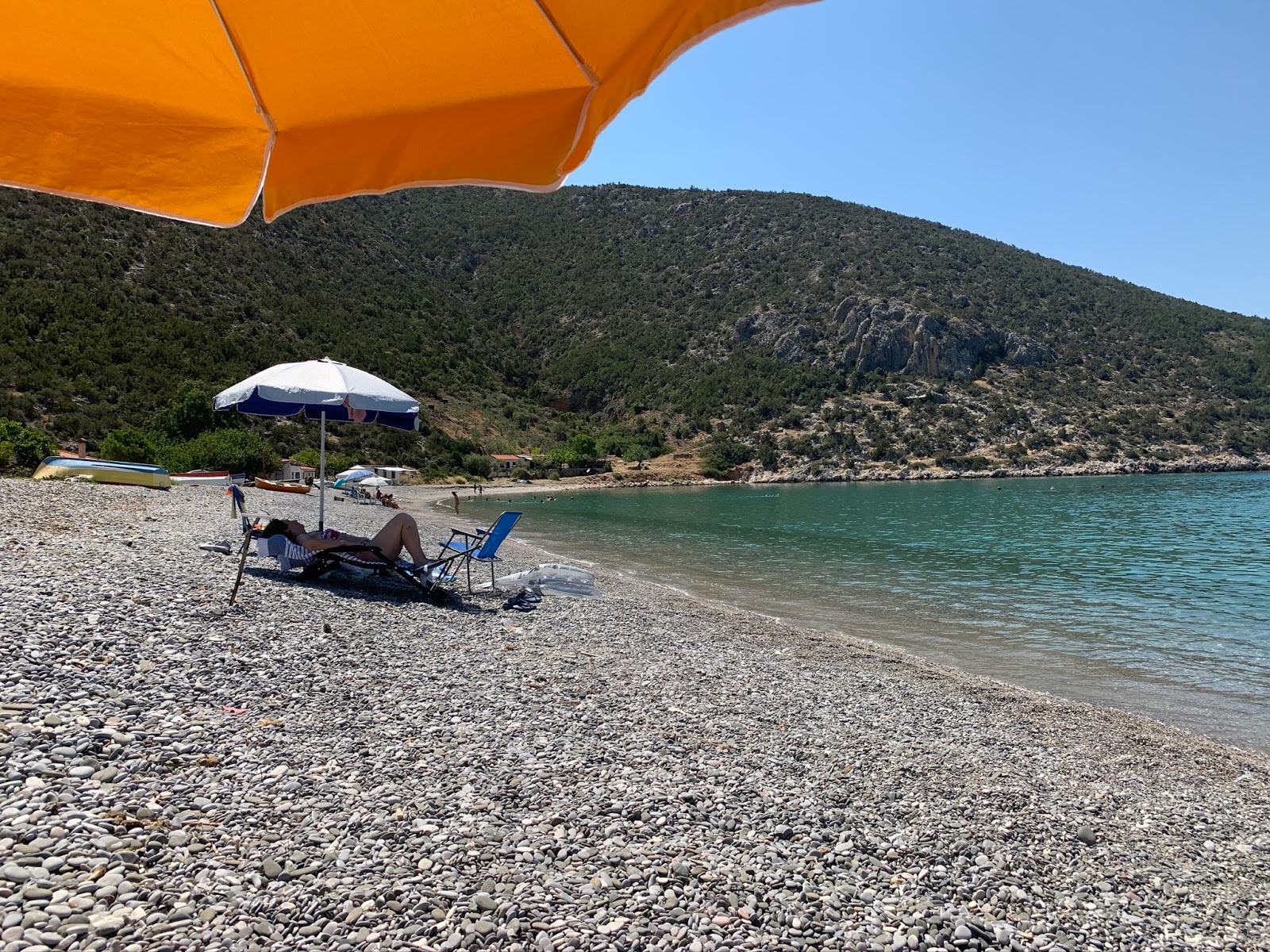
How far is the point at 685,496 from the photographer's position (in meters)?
51.8

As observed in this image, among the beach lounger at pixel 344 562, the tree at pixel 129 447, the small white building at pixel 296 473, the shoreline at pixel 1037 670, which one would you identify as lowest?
the shoreline at pixel 1037 670

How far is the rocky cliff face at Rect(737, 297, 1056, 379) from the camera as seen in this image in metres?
78.6

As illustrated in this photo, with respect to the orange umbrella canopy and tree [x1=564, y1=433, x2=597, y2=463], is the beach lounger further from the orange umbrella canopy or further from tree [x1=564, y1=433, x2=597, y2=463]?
tree [x1=564, y1=433, x2=597, y2=463]

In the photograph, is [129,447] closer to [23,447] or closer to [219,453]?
[219,453]

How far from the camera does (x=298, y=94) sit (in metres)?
2.13

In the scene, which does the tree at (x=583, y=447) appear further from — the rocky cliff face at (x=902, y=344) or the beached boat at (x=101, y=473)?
the beached boat at (x=101, y=473)

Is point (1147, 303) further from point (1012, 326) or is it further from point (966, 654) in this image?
point (966, 654)

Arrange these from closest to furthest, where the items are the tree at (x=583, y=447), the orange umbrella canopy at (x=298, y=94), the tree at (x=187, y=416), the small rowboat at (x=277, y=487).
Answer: the orange umbrella canopy at (x=298, y=94), the small rowboat at (x=277, y=487), the tree at (x=187, y=416), the tree at (x=583, y=447)

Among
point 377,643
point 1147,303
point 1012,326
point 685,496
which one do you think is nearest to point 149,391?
point 685,496

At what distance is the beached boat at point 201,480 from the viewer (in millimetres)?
23828

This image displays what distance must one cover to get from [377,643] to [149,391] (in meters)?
38.5

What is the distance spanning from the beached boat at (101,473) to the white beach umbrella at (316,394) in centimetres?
1122

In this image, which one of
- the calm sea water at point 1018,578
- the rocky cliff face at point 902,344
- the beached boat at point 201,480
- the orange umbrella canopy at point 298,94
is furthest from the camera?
the rocky cliff face at point 902,344

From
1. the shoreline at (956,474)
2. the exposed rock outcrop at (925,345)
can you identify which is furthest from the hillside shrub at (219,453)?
the exposed rock outcrop at (925,345)
